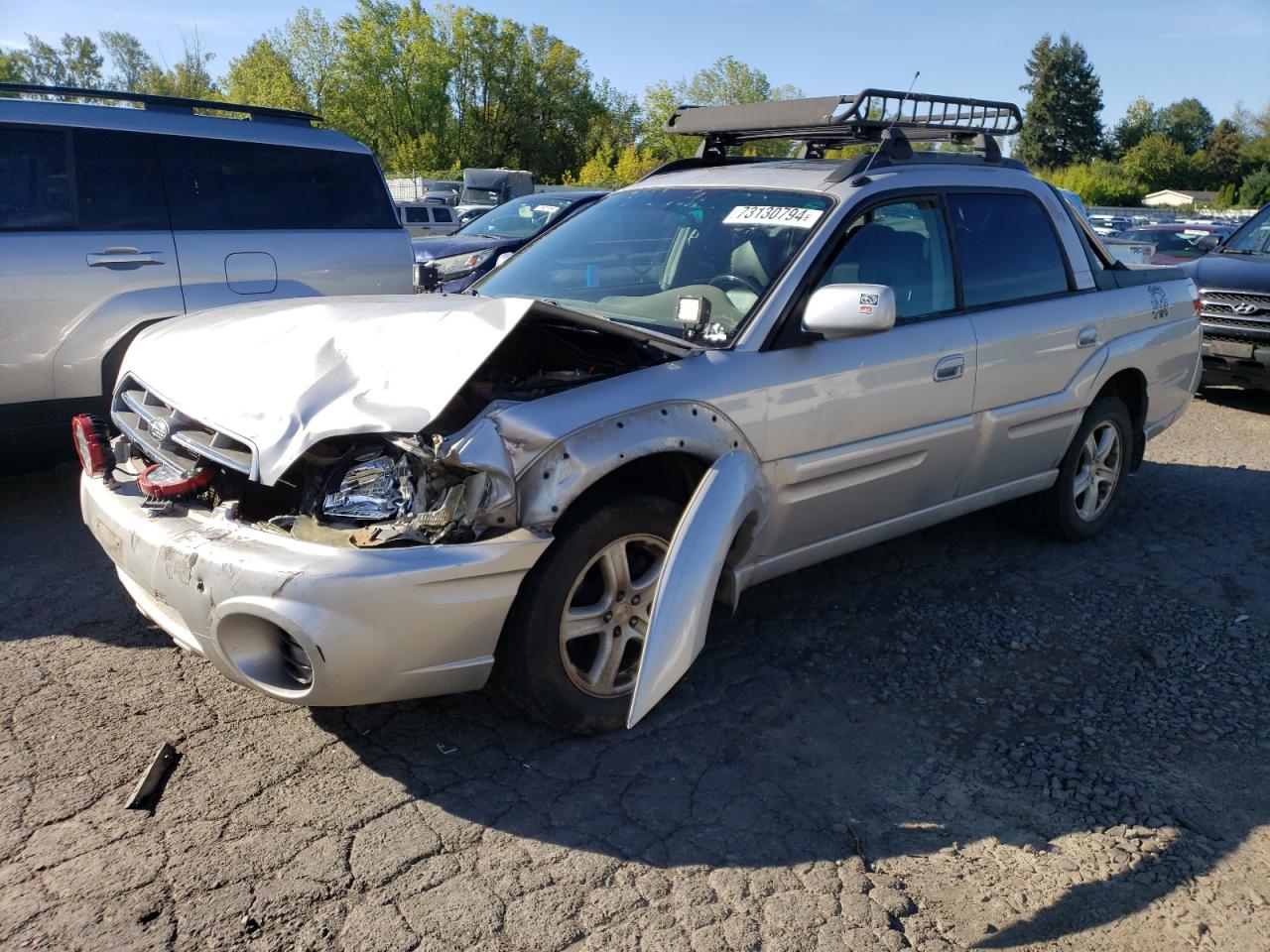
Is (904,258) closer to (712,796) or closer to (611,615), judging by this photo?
(611,615)

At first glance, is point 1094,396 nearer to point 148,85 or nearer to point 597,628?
point 597,628

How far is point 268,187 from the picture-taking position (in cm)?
604

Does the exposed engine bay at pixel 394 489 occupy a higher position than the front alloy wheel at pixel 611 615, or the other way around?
the exposed engine bay at pixel 394 489

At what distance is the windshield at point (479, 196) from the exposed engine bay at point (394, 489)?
32.8 meters

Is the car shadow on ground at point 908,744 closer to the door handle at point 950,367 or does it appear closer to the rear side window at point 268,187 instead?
the door handle at point 950,367

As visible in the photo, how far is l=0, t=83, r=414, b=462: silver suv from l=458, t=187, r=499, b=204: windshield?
29241mm

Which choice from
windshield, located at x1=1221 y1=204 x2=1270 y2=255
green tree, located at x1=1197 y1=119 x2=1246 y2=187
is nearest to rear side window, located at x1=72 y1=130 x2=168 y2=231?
windshield, located at x1=1221 y1=204 x2=1270 y2=255

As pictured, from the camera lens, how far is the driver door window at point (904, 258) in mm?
3941

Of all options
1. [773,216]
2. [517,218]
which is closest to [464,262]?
[517,218]

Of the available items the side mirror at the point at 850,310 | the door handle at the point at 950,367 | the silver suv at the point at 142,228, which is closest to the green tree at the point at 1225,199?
the silver suv at the point at 142,228

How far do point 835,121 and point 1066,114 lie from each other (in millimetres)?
95255

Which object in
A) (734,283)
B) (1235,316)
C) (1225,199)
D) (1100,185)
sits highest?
(1100,185)

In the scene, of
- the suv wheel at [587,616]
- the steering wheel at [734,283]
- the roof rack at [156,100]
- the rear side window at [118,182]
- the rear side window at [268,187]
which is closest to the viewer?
the suv wheel at [587,616]

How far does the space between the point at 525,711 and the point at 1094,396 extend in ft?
11.2
